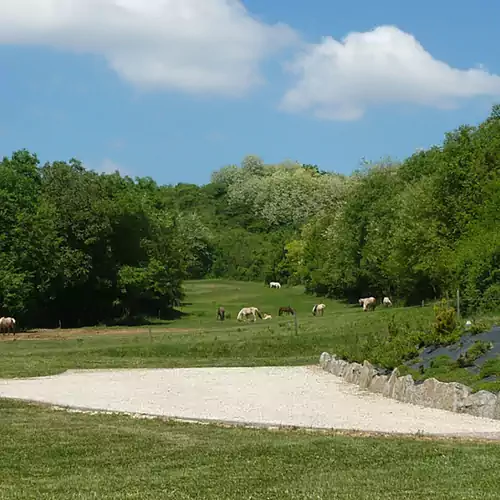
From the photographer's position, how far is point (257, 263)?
106m

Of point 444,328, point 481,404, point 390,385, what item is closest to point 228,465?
point 481,404

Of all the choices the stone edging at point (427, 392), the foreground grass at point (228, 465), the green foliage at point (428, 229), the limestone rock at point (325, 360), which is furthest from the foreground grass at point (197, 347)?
the foreground grass at point (228, 465)

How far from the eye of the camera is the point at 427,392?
1870cm

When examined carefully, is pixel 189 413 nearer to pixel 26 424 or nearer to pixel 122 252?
pixel 26 424

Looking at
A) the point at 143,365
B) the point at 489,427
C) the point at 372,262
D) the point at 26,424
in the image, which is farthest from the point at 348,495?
the point at 372,262

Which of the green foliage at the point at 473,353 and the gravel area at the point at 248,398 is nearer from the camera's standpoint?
the gravel area at the point at 248,398

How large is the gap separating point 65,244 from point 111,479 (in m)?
50.2

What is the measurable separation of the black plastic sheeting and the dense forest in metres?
15.6

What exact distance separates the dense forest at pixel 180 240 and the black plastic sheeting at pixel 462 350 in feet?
51.1

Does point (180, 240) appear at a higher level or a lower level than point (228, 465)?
higher

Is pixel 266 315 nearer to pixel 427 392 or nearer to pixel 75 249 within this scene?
pixel 75 249

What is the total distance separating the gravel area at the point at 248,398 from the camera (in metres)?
16.0

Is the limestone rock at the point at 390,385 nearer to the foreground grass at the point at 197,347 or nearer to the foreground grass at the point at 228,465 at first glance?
the foreground grass at the point at 197,347

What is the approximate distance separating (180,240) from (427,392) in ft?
182
